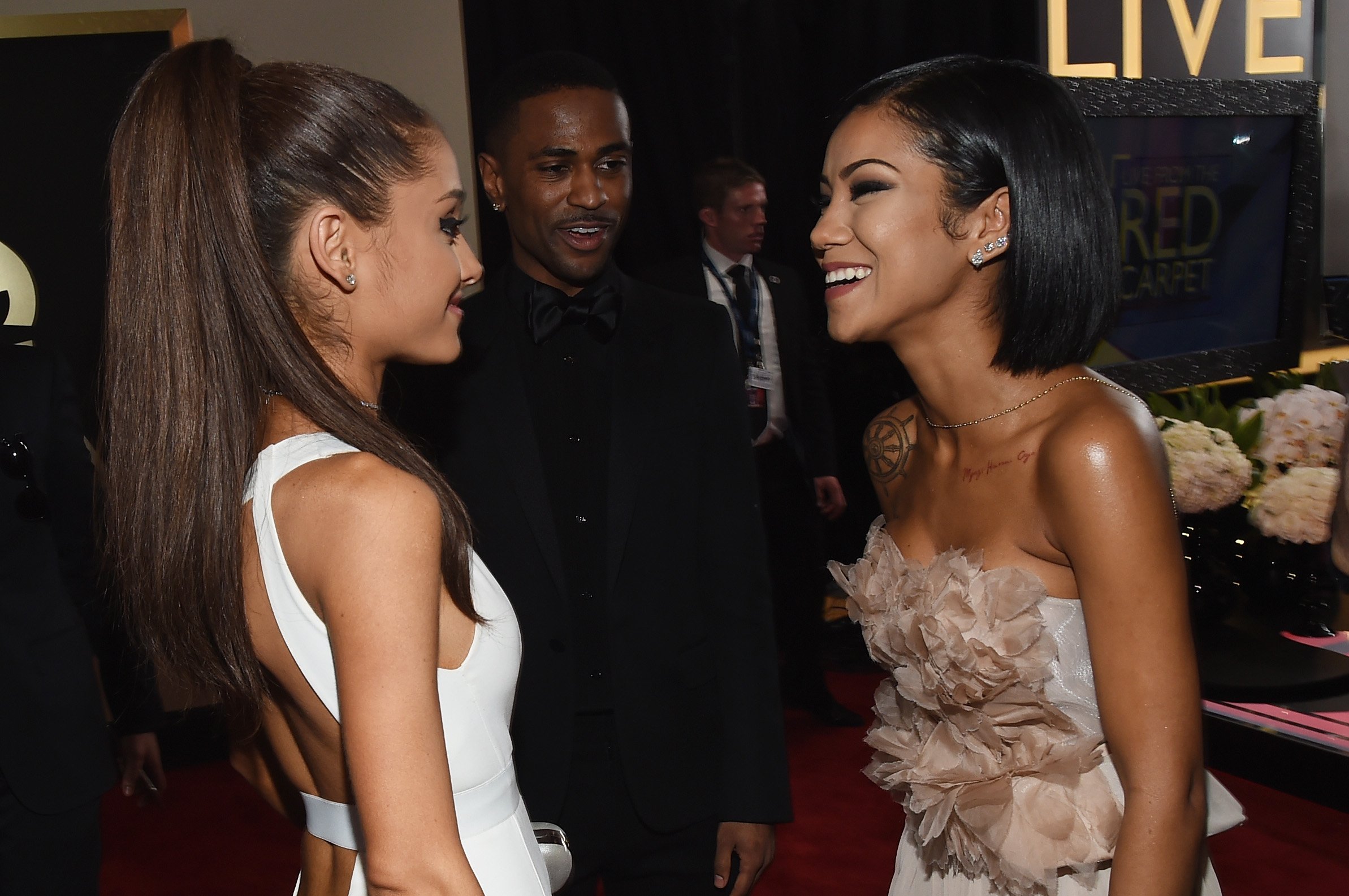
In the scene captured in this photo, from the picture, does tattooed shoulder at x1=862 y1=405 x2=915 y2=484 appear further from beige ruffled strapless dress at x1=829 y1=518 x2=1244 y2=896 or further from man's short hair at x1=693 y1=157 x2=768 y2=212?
man's short hair at x1=693 y1=157 x2=768 y2=212

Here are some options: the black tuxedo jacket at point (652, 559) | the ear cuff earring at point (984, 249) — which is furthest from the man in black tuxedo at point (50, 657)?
the ear cuff earring at point (984, 249)

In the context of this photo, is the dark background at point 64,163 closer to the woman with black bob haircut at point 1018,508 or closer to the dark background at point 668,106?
the dark background at point 668,106

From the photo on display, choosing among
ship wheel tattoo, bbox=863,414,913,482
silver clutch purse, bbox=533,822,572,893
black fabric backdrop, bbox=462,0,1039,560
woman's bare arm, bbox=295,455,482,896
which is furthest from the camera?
black fabric backdrop, bbox=462,0,1039,560

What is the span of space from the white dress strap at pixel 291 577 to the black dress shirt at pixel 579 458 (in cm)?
80

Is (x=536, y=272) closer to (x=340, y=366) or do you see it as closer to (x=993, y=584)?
(x=340, y=366)

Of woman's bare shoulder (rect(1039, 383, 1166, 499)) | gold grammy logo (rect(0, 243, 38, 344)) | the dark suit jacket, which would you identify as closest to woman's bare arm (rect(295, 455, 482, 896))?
woman's bare shoulder (rect(1039, 383, 1166, 499))

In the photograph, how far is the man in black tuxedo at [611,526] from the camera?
1.88 m

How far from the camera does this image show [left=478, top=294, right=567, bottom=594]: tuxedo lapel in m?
1.88

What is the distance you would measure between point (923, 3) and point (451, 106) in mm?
2414

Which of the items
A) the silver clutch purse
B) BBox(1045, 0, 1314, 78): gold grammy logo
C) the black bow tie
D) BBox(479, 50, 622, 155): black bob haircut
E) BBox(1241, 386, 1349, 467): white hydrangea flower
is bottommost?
the silver clutch purse

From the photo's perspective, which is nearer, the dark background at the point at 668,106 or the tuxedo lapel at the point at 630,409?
the tuxedo lapel at the point at 630,409

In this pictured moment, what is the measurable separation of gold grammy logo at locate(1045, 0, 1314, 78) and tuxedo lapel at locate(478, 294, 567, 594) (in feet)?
11.9

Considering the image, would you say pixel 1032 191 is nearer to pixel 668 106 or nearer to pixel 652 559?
→ pixel 652 559

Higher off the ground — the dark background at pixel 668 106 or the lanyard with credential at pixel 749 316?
the dark background at pixel 668 106
